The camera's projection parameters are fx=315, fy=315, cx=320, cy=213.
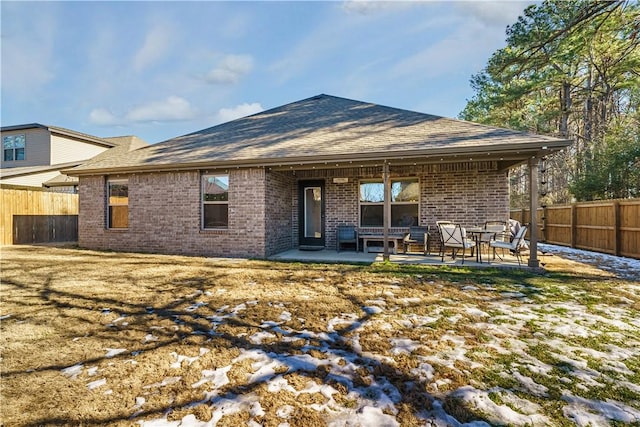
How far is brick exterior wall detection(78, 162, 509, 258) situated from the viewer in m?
9.23

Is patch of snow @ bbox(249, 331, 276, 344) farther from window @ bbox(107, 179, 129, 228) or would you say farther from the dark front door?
window @ bbox(107, 179, 129, 228)

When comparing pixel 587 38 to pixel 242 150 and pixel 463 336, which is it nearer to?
pixel 242 150

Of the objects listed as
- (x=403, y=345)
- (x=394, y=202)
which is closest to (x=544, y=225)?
(x=394, y=202)

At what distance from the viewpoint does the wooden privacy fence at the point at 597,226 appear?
28.9 feet

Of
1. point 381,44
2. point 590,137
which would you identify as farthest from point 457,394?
point 590,137

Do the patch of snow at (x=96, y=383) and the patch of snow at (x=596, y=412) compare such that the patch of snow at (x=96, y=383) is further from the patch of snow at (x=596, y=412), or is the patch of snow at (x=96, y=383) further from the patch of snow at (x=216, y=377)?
the patch of snow at (x=596, y=412)

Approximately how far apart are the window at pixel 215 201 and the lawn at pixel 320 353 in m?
3.91

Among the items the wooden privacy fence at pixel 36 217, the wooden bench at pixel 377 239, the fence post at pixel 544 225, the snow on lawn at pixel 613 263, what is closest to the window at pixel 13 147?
the wooden privacy fence at pixel 36 217

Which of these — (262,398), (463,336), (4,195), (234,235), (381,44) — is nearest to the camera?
(262,398)

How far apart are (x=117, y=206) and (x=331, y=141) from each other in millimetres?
7860

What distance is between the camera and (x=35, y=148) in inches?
769

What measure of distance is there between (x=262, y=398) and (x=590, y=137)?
23.2 m

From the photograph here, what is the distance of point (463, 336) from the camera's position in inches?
137

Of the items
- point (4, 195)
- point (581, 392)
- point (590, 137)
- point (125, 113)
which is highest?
point (125, 113)
